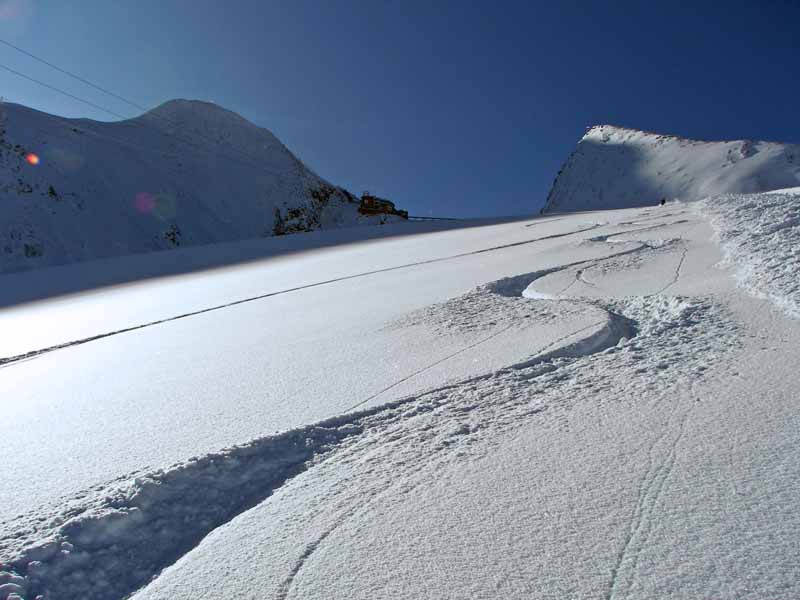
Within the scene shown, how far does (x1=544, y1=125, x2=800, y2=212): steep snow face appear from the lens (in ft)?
108

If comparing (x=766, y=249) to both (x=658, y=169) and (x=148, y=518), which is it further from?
(x=658, y=169)

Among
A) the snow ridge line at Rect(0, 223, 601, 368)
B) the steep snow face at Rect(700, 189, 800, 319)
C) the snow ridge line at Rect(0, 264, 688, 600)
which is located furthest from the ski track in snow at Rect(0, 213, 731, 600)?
the snow ridge line at Rect(0, 223, 601, 368)

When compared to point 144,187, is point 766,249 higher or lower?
lower

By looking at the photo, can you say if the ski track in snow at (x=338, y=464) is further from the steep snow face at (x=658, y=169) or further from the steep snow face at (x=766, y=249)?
the steep snow face at (x=658, y=169)

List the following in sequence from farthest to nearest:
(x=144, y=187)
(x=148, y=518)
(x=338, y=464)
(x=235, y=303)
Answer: (x=144, y=187), (x=235, y=303), (x=338, y=464), (x=148, y=518)

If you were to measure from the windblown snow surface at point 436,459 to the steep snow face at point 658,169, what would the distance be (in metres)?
32.5

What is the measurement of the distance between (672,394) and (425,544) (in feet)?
2.33

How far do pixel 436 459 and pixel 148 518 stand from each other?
532 mm

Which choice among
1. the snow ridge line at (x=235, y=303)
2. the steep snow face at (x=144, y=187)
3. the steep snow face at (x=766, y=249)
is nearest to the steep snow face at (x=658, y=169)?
the steep snow face at (x=144, y=187)

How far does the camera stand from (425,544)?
0.77m

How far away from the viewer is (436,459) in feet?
3.36

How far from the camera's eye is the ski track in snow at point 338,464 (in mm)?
804

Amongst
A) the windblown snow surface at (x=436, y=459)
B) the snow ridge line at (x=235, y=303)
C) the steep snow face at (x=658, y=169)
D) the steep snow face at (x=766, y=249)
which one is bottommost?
the windblown snow surface at (x=436, y=459)

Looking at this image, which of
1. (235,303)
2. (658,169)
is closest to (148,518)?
(235,303)
